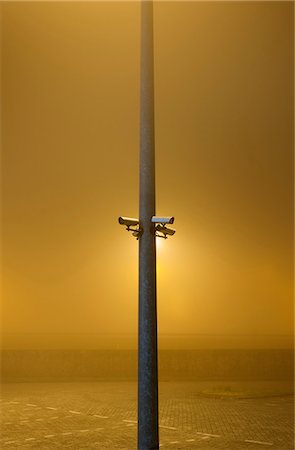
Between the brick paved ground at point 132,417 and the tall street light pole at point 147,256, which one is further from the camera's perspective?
the brick paved ground at point 132,417

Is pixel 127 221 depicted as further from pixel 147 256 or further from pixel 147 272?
pixel 147 272

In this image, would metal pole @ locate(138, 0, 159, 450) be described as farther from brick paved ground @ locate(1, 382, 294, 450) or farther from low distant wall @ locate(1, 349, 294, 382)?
low distant wall @ locate(1, 349, 294, 382)

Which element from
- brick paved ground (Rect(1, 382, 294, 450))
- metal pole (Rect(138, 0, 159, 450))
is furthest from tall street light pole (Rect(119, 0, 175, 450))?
brick paved ground (Rect(1, 382, 294, 450))

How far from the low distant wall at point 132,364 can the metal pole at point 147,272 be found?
1369 cm

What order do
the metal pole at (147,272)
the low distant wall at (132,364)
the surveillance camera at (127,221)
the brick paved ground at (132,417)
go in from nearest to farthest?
the metal pole at (147,272) → the surveillance camera at (127,221) → the brick paved ground at (132,417) → the low distant wall at (132,364)

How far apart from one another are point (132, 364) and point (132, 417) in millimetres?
7962

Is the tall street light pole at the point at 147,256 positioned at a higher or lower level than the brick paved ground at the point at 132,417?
higher

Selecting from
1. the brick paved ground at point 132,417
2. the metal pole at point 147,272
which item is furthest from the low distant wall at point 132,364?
the metal pole at point 147,272

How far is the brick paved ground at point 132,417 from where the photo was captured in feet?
31.8

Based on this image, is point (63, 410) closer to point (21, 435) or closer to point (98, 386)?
point (21, 435)

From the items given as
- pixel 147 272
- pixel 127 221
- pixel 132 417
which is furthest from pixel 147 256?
pixel 132 417

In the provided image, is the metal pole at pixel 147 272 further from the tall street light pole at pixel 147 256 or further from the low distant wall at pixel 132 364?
the low distant wall at pixel 132 364

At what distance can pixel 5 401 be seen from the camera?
15.0 metres

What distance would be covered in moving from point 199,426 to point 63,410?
354cm
